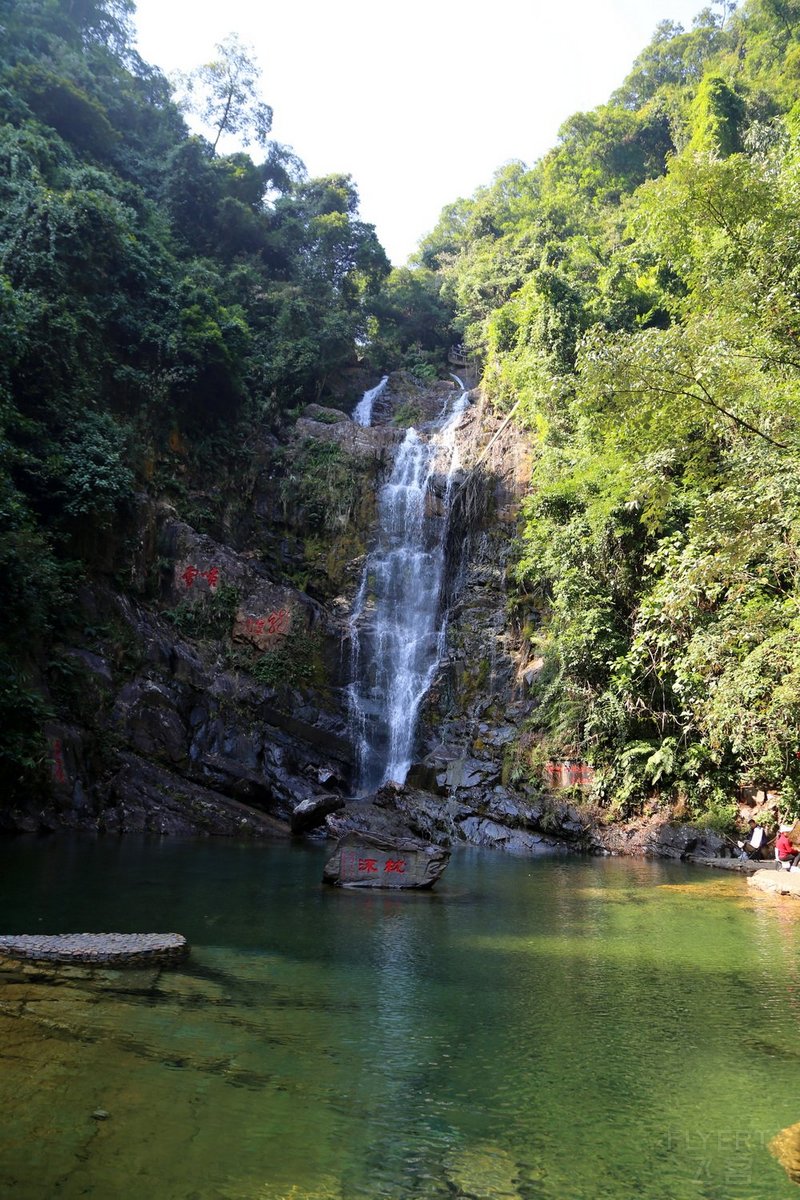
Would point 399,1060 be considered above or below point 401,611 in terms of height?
below

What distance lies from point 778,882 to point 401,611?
14.5m

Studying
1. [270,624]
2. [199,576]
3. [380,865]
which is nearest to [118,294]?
[199,576]

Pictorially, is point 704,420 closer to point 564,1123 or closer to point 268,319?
point 564,1123

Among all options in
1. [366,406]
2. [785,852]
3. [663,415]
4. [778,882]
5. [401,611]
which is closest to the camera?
[663,415]

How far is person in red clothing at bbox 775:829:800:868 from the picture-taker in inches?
524

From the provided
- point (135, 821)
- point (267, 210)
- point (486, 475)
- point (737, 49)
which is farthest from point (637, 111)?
point (135, 821)

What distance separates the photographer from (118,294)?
871 inches

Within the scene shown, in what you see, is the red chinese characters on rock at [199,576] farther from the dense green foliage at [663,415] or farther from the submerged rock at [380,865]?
the submerged rock at [380,865]

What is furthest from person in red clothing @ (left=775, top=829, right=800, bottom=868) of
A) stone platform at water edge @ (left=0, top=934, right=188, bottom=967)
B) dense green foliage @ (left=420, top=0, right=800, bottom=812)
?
stone platform at water edge @ (left=0, top=934, right=188, bottom=967)

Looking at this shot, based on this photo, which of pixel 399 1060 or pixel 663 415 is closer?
pixel 399 1060

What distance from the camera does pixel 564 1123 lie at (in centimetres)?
353

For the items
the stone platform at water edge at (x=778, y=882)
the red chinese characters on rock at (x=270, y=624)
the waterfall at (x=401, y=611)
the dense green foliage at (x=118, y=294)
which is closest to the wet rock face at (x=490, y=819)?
the waterfall at (x=401, y=611)

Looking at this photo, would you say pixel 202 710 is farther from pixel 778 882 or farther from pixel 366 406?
pixel 366 406

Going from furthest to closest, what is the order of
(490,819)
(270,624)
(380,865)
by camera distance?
(270,624)
(490,819)
(380,865)
